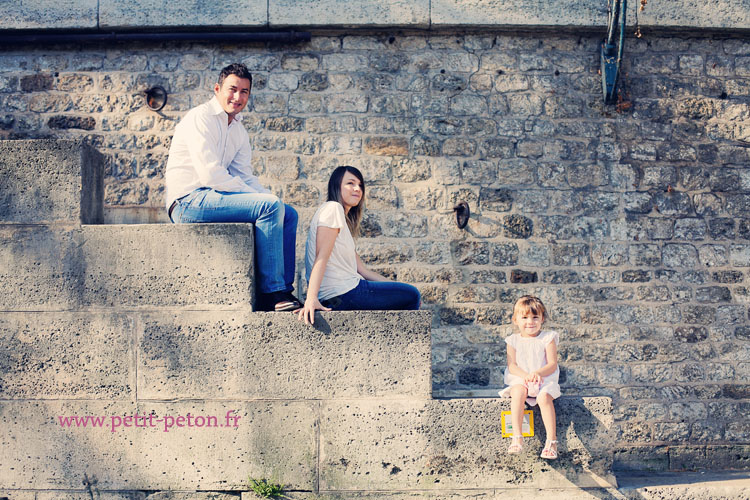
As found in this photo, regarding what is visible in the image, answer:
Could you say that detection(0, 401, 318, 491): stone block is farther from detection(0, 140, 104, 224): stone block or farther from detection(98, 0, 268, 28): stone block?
detection(98, 0, 268, 28): stone block

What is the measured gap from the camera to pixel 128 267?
350 centimetres

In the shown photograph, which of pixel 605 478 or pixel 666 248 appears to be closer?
pixel 605 478

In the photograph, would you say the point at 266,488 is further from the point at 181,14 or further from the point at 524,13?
the point at 524,13

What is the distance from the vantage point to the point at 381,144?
5910 millimetres

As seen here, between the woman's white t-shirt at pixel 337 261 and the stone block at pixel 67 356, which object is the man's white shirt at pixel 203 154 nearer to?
the woman's white t-shirt at pixel 337 261

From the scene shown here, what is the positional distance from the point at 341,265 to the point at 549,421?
1292 millimetres

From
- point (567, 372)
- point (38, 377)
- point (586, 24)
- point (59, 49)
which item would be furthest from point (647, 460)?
point (59, 49)

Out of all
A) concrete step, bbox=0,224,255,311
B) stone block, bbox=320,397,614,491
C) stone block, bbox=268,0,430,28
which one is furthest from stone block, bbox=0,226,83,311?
stone block, bbox=268,0,430,28

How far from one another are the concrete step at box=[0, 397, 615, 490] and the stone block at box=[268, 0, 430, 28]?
11.7 ft

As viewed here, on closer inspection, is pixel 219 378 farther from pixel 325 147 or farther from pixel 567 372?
pixel 567 372

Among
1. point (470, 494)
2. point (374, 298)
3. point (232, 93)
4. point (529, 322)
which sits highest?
point (232, 93)

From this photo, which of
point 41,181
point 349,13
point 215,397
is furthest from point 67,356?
point 349,13

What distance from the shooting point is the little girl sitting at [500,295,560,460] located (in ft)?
11.1

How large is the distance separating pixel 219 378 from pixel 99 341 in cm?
63
